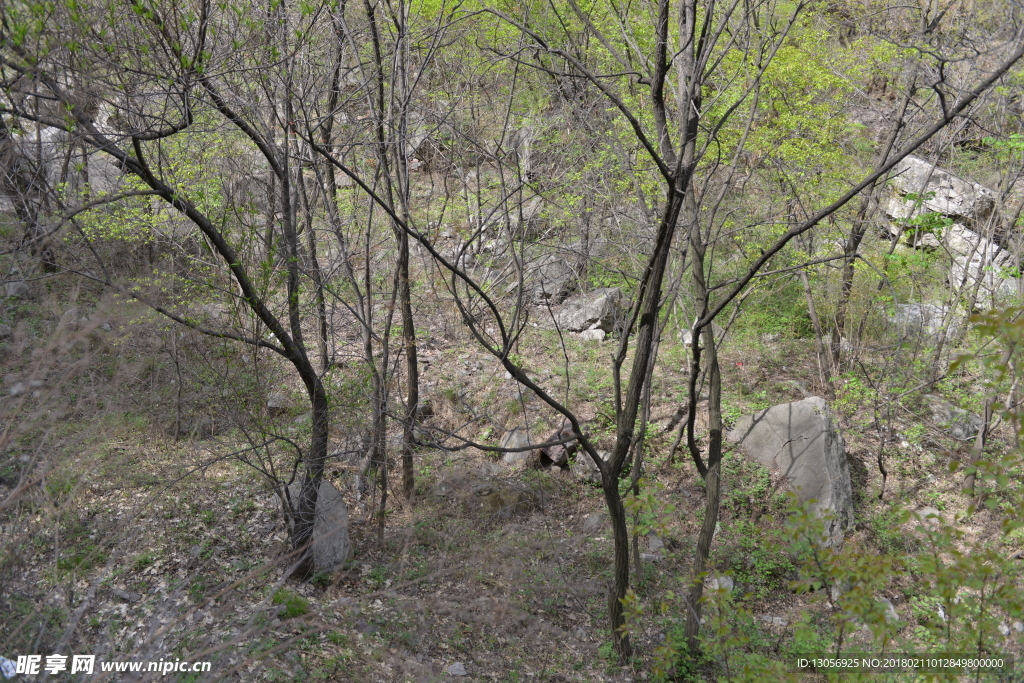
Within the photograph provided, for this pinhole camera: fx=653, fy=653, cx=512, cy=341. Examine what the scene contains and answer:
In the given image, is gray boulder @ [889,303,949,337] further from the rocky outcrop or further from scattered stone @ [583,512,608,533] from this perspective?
scattered stone @ [583,512,608,533]

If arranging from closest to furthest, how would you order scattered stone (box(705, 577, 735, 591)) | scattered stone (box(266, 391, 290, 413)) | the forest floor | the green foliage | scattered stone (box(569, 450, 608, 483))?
the forest floor, the green foliage, scattered stone (box(705, 577, 735, 591)), scattered stone (box(266, 391, 290, 413)), scattered stone (box(569, 450, 608, 483))

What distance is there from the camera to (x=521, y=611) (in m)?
5.51

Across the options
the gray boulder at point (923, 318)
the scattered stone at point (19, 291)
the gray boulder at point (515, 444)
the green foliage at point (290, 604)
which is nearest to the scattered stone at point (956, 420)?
the gray boulder at point (923, 318)

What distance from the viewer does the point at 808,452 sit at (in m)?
7.19

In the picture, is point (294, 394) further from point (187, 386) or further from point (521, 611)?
point (521, 611)

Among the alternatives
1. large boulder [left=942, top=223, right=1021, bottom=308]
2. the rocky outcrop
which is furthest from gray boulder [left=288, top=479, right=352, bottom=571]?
large boulder [left=942, top=223, right=1021, bottom=308]

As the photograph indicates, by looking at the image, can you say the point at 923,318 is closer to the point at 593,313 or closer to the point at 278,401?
the point at 593,313

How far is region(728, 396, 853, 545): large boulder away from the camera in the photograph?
693 centimetres

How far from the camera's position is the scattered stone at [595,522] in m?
6.74

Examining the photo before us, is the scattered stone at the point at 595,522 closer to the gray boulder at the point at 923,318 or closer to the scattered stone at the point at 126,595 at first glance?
the scattered stone at the point at 126,595

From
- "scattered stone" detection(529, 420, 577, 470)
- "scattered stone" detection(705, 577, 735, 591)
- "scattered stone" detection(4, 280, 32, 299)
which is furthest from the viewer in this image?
"scattered stone" detection(4, 280, 32, 299)

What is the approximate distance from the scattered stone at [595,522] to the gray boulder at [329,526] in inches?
96.2

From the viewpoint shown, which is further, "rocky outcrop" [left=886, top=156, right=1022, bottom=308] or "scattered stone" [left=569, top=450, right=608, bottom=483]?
"scattered stone" [left=569, top=450, right=608, bottom=483]

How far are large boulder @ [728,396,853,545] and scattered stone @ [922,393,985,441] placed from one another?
1.75 meters
